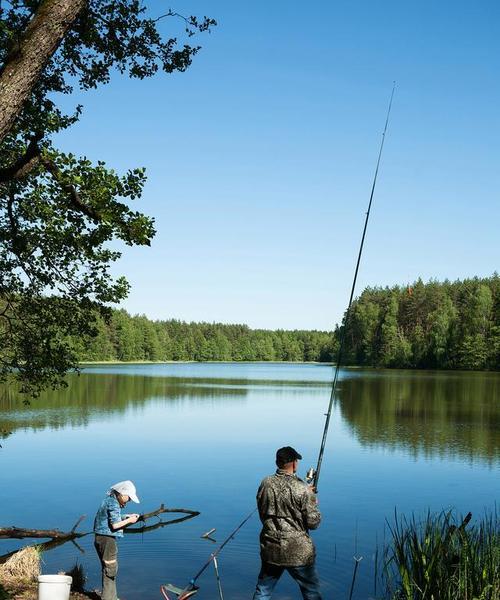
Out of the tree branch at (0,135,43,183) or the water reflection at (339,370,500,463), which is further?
the water reflection at (339,370,500,463)

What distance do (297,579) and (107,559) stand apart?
2844 millimetres

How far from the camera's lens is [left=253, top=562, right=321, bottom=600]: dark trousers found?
729 cm

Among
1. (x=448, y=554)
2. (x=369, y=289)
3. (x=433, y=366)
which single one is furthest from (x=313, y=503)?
(x=369, y=289)

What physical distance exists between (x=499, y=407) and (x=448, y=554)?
37.6m

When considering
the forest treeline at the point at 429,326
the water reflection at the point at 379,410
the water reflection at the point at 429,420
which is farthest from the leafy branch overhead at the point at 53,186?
the forest treeline at the point at 429,326

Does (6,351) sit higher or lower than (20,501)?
higher

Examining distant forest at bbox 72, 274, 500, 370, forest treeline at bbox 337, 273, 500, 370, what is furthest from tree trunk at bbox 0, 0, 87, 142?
forest treeline at bbox 337, 273, 500, 370

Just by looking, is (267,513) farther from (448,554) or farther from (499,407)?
(499,407)

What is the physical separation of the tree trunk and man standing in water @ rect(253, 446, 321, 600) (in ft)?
13.3

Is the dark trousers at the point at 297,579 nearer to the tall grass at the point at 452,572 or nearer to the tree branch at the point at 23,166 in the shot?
the tall grass at the point at 452,572

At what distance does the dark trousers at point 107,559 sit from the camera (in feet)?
29.4

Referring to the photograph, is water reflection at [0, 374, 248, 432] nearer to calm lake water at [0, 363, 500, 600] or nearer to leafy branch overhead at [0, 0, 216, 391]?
calm lake water at [0, 363, 500, 600]

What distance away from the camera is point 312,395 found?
61219 mm

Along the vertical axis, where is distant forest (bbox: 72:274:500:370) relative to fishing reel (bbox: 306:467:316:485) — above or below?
above
